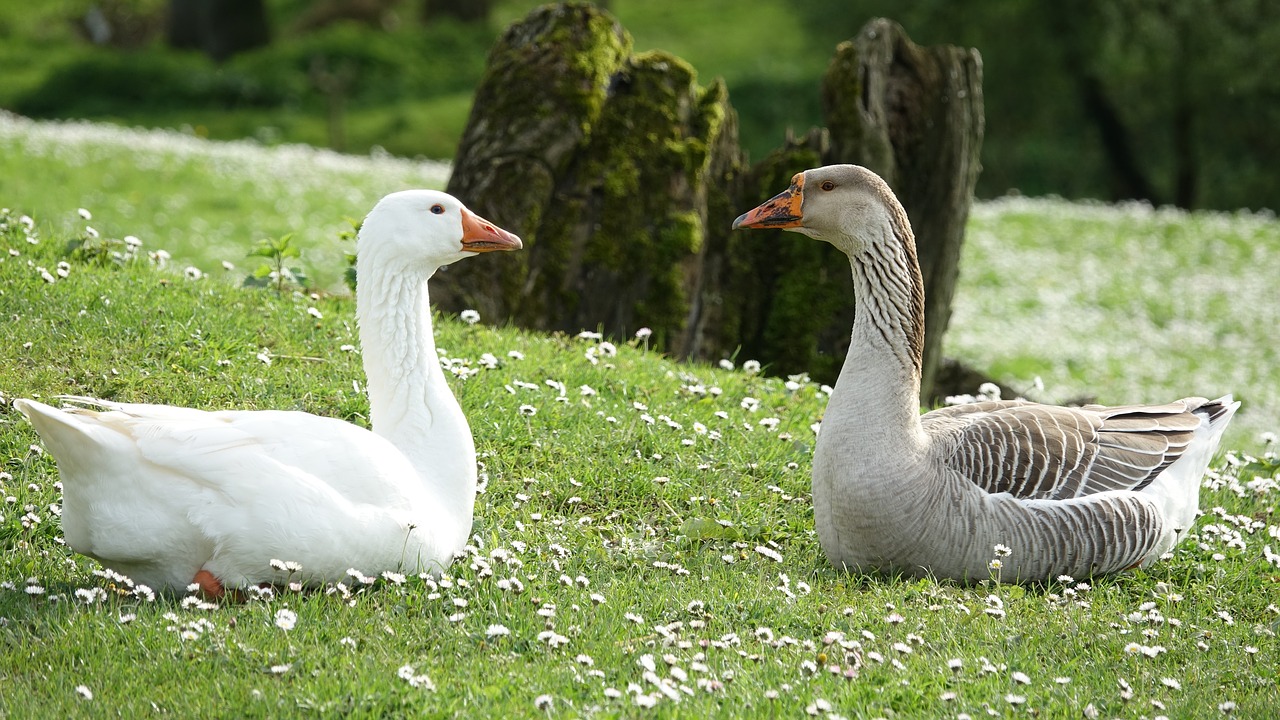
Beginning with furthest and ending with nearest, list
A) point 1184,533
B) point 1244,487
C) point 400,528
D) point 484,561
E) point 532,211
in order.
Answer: point 532,211
point 1244,487
point 1184,533
point 484,561
point 400,528

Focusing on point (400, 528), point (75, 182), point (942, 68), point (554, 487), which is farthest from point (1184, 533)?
point (75, 182)

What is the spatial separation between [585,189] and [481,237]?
14.0 feet

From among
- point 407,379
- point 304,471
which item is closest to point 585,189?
point 407,379

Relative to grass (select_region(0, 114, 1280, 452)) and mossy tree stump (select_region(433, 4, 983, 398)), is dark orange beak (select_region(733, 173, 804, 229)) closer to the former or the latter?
mossy tree stump (select_region(433, 4, 983, 398))

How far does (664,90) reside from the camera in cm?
1014

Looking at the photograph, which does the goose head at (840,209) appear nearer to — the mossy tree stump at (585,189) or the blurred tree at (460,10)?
the mossy tree stump at (585,189)

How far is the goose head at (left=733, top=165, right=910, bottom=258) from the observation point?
6.13 metres

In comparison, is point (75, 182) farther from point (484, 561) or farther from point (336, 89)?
point (484, 561)

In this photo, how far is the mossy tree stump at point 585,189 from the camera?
982 cm

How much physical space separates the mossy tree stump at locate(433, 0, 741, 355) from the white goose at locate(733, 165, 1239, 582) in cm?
380

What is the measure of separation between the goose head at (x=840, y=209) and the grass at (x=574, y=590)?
1577mm

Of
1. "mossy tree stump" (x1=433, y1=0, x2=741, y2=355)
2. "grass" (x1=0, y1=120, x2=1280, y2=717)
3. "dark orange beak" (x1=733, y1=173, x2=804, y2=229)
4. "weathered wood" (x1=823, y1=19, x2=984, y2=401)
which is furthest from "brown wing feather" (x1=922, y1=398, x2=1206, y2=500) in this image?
"mossy tree stump" (x1=433, y1=0, x2=741, y2=355)

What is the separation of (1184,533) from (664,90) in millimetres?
5476

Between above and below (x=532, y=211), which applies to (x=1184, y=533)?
below
